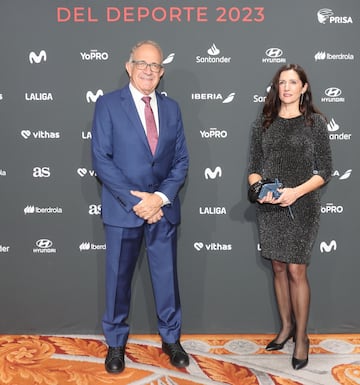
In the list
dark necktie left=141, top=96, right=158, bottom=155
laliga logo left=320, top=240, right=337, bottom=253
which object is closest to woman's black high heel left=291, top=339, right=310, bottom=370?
laliga logo left=320, top=240, right=337, bottom=253

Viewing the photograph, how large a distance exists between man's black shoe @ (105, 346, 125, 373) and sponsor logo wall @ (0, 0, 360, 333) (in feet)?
1.58

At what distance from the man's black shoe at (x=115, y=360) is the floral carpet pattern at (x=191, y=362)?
0.03m

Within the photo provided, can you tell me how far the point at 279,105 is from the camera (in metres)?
2.91

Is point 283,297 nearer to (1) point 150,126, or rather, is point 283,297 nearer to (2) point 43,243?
(1) point 150,126

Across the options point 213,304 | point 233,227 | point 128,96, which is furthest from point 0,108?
point 213,304

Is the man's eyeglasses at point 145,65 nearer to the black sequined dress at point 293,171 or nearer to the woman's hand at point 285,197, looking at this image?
the black sequined dress at point 293,171

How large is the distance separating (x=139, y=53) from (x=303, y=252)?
1509mm

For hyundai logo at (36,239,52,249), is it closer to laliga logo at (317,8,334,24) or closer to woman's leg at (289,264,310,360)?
woman's leg at (289,264,310,360)

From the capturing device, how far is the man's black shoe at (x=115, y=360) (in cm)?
288

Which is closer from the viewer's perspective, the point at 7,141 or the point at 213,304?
the point at 7,141

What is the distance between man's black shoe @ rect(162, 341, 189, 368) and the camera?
9.69ft

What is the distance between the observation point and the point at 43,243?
132 inches

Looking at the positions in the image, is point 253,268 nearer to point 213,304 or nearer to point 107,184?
point 213,304

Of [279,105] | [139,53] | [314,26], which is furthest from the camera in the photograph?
[314,26]
